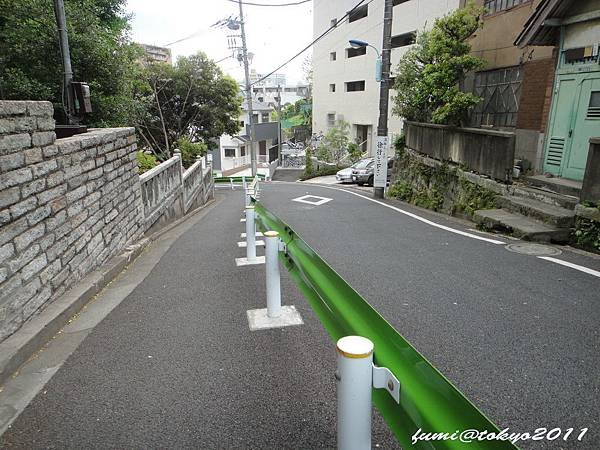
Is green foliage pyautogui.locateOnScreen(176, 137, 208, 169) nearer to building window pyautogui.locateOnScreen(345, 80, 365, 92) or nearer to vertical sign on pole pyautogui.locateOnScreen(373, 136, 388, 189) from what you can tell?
vertical sign on pole pyautogui.locateOnScreen(373, 136, 388, 189)

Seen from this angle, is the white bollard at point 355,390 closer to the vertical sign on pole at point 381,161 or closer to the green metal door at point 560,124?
the green metal door at point 560,124

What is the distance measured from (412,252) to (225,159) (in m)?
39.5

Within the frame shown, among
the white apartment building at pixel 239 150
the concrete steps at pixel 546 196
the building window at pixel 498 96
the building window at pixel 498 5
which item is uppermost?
the building window at pixel 498 5

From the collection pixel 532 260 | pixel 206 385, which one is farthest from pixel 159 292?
pixel 532 260

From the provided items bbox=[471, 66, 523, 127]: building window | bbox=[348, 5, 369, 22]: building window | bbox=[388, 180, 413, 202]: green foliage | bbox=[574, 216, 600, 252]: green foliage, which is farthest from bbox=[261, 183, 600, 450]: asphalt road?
bbox=[348, 5, 369, 22]: building window

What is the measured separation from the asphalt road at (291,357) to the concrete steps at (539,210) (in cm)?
120

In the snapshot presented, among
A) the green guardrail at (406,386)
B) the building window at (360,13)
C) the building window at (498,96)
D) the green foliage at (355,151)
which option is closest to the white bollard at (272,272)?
the green guardrail at (406,386)

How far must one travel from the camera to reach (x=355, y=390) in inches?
63.2

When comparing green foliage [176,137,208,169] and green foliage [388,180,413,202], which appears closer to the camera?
green foliage [388,180,413,202]

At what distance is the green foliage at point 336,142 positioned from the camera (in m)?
32.7

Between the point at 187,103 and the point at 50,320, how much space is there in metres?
22.1

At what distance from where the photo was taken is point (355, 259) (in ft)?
19.5

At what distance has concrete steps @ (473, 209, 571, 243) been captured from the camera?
677 centimetres

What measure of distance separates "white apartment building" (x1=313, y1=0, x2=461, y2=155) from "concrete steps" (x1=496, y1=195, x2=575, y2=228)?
17.8m
